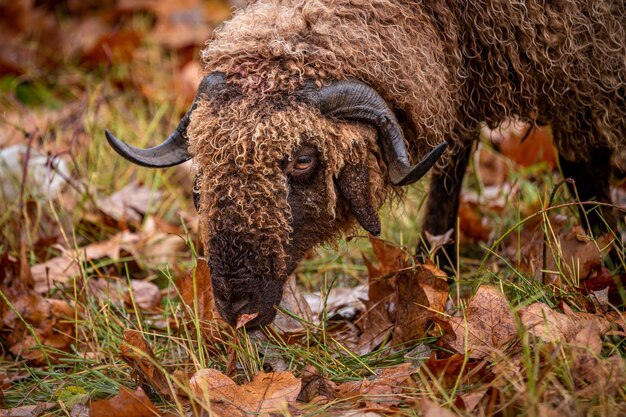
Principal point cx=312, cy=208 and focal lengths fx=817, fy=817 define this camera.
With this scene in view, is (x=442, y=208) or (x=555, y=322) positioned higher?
(x=442, y=208)

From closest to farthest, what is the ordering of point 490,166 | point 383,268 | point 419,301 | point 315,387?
1. point 315,387
2. point 419,301
3. point 383,268
4. point 490,166

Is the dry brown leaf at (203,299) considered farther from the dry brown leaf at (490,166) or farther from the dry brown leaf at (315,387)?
the dry brown leaf at (490,166)

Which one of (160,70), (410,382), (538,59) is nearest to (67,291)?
(410,382)

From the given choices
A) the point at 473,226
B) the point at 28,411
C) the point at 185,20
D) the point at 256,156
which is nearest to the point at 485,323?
the point at 256,156

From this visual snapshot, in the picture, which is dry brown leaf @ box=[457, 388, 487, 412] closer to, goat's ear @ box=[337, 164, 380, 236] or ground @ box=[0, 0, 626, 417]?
ground @ box=[0, 0, 626, 417]

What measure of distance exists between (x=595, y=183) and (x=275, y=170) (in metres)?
2.14

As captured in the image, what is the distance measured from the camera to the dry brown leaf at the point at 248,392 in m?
3.02

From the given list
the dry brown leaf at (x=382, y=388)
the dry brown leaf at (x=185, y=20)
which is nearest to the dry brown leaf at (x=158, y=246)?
the dry brown leaf at (x=382, y=388)

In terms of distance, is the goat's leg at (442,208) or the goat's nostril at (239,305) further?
the goat's leg at (442,208)

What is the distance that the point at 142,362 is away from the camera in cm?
331

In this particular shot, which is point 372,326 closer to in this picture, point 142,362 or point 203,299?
point 203,299

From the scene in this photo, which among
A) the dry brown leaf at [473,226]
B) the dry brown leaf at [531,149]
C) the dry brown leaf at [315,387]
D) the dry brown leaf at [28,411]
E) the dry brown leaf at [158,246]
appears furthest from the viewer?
the dry brown leaf at [531,149]

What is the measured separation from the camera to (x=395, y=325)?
3.72 meters

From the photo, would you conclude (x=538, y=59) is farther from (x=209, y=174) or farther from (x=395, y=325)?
(x=209, y=174)
